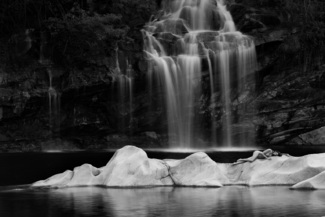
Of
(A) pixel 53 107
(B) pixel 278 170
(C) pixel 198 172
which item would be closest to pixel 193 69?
(A) pixel 53 107

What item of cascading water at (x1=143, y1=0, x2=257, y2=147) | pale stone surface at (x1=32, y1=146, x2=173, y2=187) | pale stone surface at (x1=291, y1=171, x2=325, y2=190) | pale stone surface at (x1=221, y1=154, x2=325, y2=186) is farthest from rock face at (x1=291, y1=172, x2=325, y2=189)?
cascading water at (x1=143, y1=0, x2=257, y2=147)

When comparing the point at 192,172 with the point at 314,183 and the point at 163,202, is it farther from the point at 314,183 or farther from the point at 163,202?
the point at 314,183

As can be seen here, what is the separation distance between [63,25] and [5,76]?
8.02 metres

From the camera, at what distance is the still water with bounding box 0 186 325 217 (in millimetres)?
17062

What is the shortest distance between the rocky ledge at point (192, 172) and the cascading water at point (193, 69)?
2706 cm

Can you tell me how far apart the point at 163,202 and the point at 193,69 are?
110 ft

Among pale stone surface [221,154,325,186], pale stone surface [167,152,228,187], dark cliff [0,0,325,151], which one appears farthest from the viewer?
dark cliff [0,0,325,151]

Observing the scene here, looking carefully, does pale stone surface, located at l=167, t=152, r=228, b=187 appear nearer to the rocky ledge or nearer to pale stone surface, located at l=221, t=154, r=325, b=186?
the rocky ledge

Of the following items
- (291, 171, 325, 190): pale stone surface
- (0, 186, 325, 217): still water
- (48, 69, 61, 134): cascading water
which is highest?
(48, 69, 61, 134): cascading water

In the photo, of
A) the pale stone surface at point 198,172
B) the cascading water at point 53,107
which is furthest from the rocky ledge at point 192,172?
the cascading water at point 53,107

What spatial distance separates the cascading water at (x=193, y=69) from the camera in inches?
2030

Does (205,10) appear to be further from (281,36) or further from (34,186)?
(34,186)

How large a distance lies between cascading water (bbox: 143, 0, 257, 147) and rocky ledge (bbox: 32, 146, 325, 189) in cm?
2706

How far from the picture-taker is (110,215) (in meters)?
16.7
